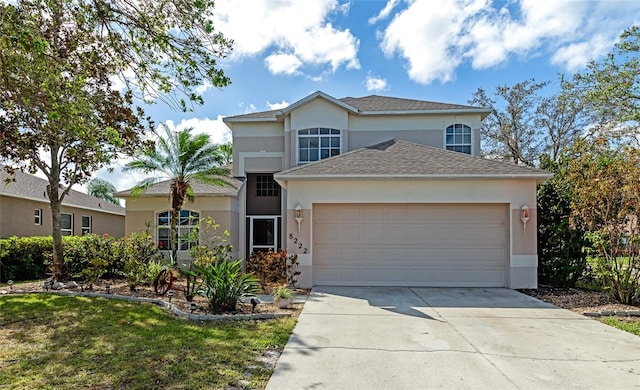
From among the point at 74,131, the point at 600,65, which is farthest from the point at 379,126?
the point at 74,131

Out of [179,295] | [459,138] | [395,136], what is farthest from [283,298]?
[459,138]

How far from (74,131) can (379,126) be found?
39.4 feet

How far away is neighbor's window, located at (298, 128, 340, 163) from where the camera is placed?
1653cm

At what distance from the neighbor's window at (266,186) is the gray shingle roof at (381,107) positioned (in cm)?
266

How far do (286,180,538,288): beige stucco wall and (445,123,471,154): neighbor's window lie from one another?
549 cm

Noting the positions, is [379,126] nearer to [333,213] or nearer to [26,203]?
[333,213]

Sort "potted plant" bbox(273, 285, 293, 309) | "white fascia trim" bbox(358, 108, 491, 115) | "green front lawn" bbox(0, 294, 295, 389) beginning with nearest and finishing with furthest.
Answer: "green front lawn" bbox(0, 294, 295, 389) < "potted plant" bbox(273, 285, 293, 309) < "white fascia trim" bbox(358, 108, 491, 115)

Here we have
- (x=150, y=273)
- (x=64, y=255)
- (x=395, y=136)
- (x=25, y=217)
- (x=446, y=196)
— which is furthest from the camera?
(x=25, y=217)

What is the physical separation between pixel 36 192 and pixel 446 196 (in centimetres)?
1881

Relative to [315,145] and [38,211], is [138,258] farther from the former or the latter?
[38,211]

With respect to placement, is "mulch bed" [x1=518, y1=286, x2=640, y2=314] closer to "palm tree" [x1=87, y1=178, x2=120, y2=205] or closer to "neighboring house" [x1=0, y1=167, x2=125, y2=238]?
"neighboring house" [x1=0, y1=167, x2=125, y2=238]

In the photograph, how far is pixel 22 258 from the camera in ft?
48.3

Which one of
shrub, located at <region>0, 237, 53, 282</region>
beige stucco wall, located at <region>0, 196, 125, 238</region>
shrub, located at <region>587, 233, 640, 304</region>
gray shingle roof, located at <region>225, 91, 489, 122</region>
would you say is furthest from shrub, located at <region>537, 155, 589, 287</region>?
beige stucco wall, located at <region>0, 196, 125, 238</region>

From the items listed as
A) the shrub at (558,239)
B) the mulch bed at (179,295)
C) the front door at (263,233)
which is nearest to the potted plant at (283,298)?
the mulch bed at (179,295)
